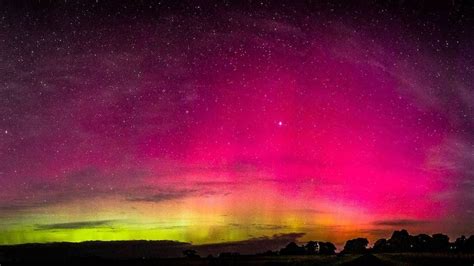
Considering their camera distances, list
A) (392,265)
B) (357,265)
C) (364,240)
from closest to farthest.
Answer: (392,265) → (357,265) → (364,240)

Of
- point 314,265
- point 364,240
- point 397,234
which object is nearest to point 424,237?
point 397,234

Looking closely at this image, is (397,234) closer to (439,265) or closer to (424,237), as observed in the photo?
(424,237)

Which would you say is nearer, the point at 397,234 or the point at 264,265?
the point at 264,265

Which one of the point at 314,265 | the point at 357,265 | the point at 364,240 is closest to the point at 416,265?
the point at 357,265

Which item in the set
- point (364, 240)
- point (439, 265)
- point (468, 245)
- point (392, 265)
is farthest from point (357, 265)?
point (364, 240)

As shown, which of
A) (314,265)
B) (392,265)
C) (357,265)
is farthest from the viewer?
(314,265)

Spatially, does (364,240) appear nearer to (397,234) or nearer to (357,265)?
(397,234)

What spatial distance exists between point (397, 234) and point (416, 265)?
429 ft

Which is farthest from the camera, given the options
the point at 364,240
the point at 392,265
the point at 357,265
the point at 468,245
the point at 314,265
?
the point at 364,240

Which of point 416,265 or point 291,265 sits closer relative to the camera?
point 416,265

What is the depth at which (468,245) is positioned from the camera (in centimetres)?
12756

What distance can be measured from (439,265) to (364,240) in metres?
151

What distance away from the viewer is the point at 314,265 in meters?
54.4

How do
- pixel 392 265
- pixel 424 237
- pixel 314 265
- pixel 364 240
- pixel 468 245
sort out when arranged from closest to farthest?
pixel 392 265
pixel 314 265
pixel 468 245
pixel 424 237
pixel 364 240
